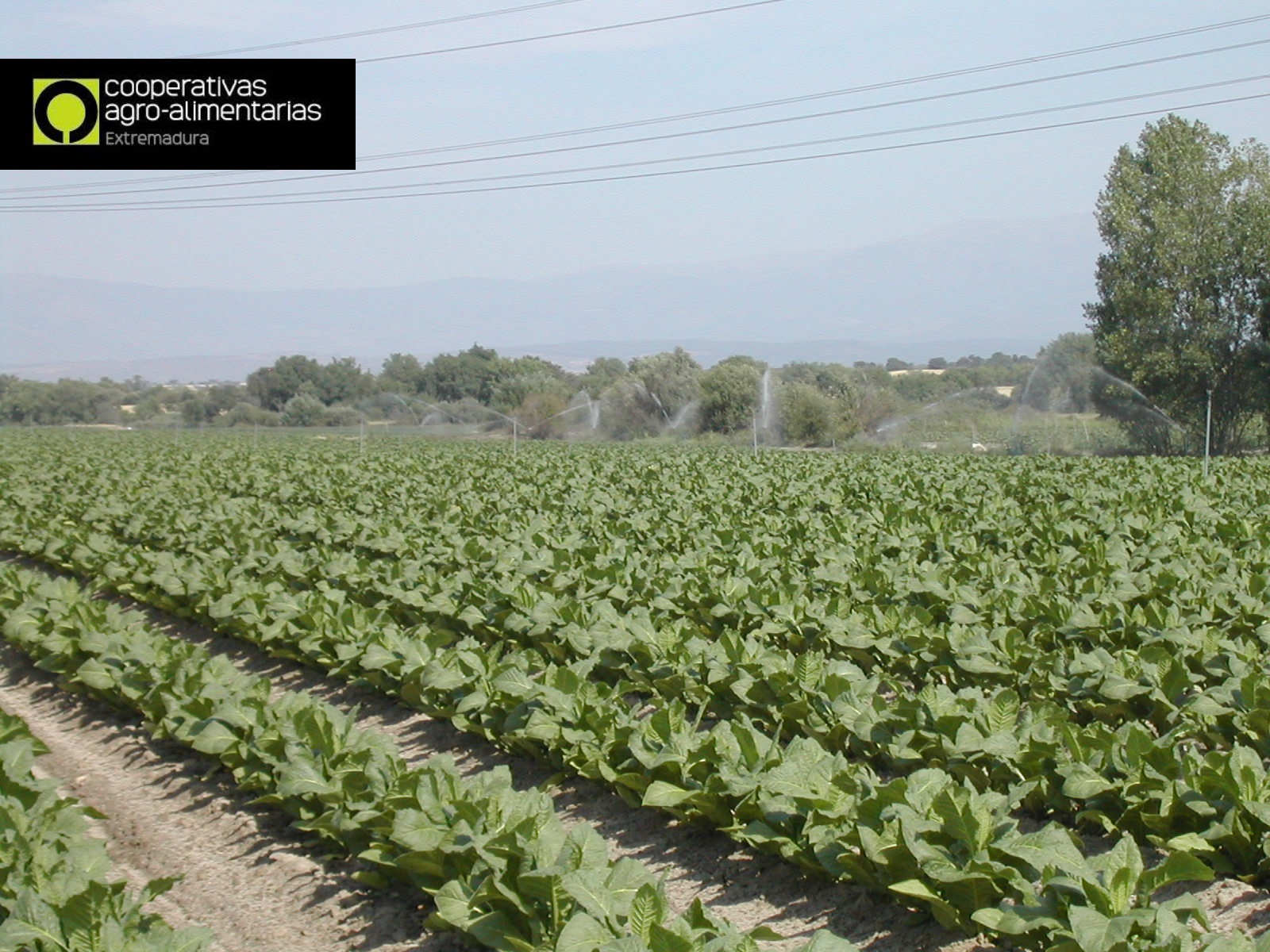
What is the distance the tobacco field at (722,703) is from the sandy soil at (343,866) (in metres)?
0.07

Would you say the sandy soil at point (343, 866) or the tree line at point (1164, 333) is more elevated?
the tree line at point (1164, 333)

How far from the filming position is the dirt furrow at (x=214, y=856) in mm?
4859

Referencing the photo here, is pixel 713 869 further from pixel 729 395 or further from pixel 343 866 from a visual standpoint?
pixel 729 395

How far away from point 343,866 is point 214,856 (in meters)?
0.78

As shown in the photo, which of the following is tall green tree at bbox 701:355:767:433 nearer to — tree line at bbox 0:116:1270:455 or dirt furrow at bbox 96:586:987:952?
tree line at bbox 0:116:1270:455

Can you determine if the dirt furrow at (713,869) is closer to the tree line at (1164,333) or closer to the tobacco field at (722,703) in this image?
the tobacco field at (722,703)

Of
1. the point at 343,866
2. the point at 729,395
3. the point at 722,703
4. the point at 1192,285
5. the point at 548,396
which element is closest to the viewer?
the point at 343,866

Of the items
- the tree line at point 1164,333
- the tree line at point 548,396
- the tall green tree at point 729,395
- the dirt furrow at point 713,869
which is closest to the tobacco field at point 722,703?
the dirt furrow at point 713,869

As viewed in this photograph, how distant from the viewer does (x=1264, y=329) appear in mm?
34312

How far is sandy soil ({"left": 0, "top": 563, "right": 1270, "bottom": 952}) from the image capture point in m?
4.62

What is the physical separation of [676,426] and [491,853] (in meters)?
45.5

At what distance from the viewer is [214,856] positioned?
5.77m

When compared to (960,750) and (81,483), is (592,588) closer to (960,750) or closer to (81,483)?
(960,750)

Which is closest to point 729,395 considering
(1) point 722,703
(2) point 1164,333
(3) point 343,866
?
(2) point 1164,333
